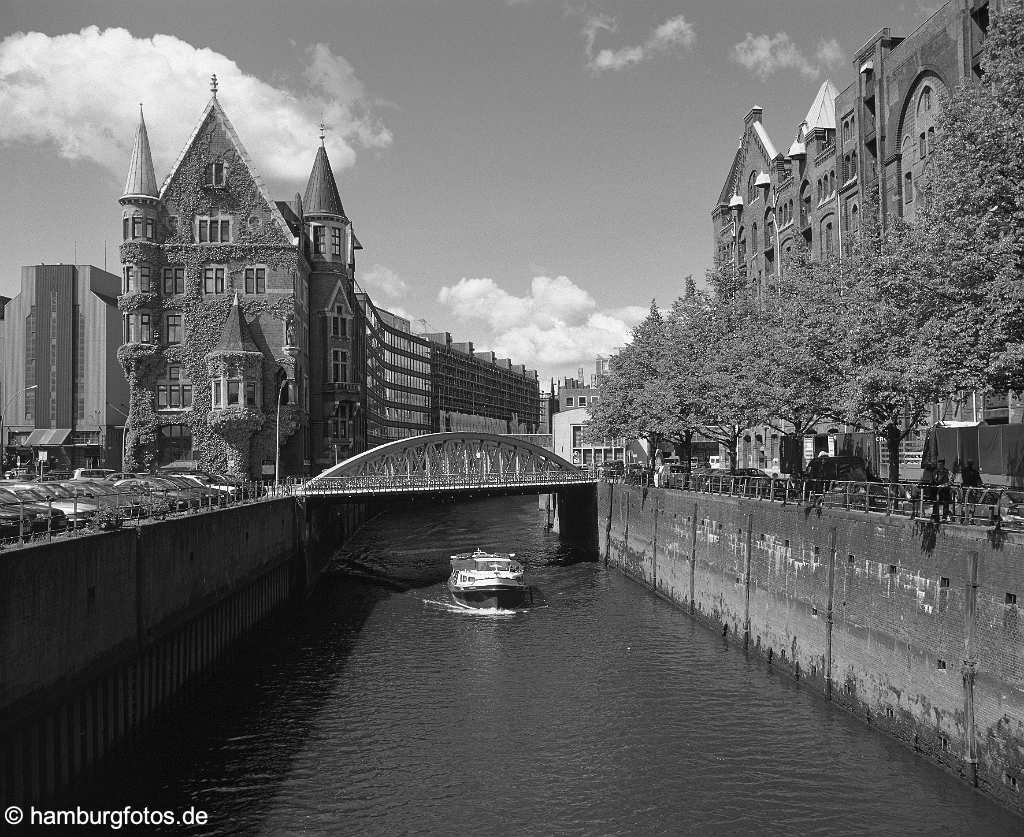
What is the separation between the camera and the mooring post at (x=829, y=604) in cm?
3058

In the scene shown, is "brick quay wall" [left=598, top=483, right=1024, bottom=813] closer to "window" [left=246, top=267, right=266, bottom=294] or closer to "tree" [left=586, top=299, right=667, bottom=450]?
"tree" [left=586, top=299, right=667, bottom=450]

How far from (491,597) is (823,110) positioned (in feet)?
166

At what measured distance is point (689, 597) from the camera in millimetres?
48250

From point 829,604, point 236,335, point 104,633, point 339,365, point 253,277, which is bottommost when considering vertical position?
point 829,604

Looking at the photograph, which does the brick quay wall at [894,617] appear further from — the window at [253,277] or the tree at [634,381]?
the window at [253,277]

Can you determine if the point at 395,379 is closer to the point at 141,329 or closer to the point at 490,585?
the point at 141,329

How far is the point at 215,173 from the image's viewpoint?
73.1 metres

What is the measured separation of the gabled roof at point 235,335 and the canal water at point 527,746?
31736mm

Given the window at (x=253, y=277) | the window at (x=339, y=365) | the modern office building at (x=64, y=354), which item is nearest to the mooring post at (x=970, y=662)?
the window at (x=253, y=277)

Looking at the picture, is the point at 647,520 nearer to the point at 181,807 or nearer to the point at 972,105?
the point at 972,105

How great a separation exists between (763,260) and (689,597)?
45.1 meters

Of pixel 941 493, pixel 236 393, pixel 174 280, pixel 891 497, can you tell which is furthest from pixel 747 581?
pixel 174 280

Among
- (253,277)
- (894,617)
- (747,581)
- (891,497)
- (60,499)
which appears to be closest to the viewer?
(894,617)

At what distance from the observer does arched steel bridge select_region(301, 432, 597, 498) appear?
197ft
